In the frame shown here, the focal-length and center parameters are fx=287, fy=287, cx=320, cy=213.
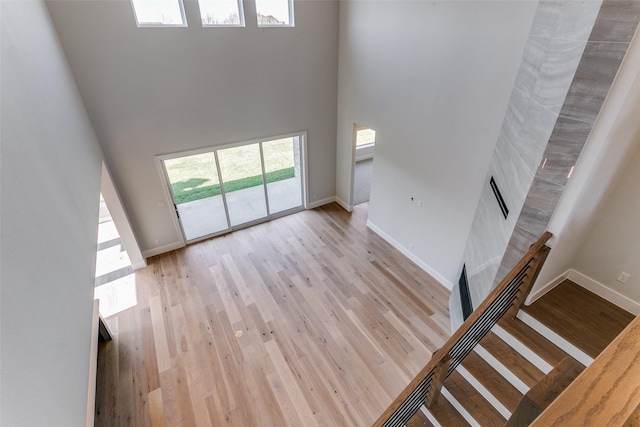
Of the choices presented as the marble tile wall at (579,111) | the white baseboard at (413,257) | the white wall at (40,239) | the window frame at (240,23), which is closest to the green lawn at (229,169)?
the window frame at (240,23)

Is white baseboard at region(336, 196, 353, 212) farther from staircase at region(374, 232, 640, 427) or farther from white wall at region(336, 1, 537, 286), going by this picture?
staircase at region(374, 232, 640, 427)

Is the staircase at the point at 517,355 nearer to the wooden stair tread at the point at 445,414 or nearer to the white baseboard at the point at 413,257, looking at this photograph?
the wooden stair tread at the point at 445,414

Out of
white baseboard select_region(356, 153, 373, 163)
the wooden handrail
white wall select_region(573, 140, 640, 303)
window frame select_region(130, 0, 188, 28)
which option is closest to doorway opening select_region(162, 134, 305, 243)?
window frame select_region(130, 0, 188, 28)

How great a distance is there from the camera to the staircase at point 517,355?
2396mm

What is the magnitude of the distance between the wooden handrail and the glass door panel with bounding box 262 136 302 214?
247 inches

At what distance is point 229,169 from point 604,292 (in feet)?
21.6

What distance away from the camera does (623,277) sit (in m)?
2.66

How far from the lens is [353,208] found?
25.1ft

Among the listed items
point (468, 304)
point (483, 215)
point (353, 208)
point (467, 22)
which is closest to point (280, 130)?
point (353, 208)

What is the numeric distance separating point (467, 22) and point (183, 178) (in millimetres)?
5991

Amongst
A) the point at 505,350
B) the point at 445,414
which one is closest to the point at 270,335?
the point at 445,414

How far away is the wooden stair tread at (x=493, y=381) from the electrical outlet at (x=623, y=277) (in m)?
1.45

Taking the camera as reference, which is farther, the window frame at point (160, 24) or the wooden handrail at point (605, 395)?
the window frame at point (160, 24)

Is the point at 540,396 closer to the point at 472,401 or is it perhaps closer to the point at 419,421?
the point at 472,401
